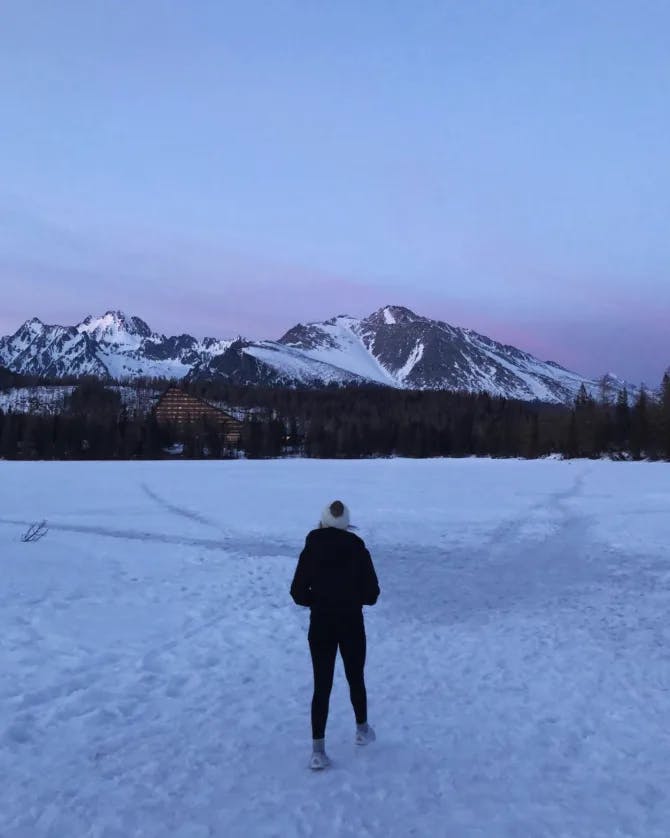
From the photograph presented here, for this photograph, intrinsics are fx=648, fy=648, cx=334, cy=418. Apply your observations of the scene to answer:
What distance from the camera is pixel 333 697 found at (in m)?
8.83

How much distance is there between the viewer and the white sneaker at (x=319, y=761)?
6688 millimetres

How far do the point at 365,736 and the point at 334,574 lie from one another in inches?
75.3

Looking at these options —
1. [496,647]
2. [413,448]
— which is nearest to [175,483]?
[496,647]

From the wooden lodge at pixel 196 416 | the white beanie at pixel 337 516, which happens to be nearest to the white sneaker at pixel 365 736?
the white beanie at pixel 337 516

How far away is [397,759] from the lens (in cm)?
692

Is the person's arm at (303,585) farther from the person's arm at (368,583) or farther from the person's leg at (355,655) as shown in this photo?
the person's arm at (368,583)

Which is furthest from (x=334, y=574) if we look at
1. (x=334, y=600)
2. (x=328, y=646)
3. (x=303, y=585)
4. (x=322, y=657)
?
(x=322, y=657)

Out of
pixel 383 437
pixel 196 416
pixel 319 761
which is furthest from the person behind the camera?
pixel 196 416

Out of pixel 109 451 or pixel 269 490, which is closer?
pixel 269 490

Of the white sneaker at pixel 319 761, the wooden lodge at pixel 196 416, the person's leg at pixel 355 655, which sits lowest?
the white sneaker at pixel 319 761

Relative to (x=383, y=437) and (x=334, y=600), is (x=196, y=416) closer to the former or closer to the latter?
(x=383, y=437)

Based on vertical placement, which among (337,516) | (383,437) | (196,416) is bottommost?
(337,516)

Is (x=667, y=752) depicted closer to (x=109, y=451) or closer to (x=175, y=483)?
(x=175, y=483)

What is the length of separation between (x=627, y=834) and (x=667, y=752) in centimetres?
199
